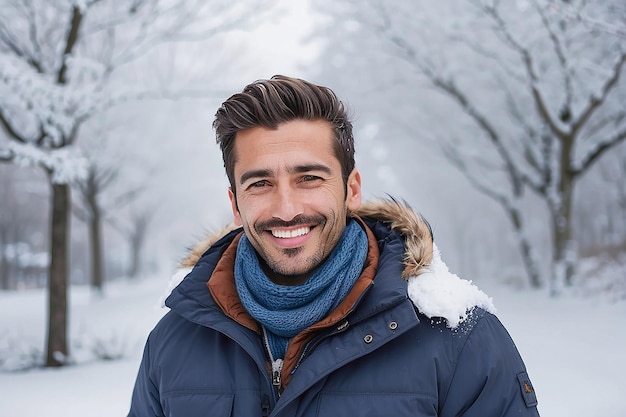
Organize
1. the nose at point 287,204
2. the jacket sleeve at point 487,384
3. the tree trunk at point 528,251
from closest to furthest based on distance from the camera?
the jacket sleeve at point 487,384, the nose at point 287,204, the tree trunk at point 528,251

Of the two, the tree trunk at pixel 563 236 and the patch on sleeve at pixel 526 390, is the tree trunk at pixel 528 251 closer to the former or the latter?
the tree trunk at pixel 563 236

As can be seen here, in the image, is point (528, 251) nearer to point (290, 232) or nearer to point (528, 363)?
point (528, 363)

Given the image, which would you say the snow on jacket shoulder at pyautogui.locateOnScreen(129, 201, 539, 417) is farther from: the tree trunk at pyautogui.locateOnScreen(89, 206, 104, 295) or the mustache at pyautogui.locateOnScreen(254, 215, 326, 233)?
the tree trunk at pyautogui.locateOnScreen(89, 206, 104, 295)

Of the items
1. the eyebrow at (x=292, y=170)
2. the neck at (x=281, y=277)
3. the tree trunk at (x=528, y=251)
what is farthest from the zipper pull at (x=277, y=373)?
the tree trunk at (x=528, y=251)

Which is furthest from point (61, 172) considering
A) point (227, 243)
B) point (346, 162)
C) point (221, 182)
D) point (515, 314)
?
point (221, 182)

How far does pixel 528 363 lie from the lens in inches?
227

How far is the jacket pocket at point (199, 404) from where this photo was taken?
1.75 meters

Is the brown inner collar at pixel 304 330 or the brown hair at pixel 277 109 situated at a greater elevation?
the brown hair at pixel 277 109

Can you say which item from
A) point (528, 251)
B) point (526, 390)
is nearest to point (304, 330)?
point (526, 390)

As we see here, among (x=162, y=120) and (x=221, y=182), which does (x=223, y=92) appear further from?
(x=221, y=182)

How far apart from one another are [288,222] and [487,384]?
78cm

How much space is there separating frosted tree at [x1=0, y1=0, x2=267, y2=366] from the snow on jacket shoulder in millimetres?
5042

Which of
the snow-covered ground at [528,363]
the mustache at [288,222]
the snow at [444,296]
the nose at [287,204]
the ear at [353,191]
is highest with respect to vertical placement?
the ear at [353,191]

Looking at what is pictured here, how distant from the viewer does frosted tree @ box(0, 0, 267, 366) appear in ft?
20.8
